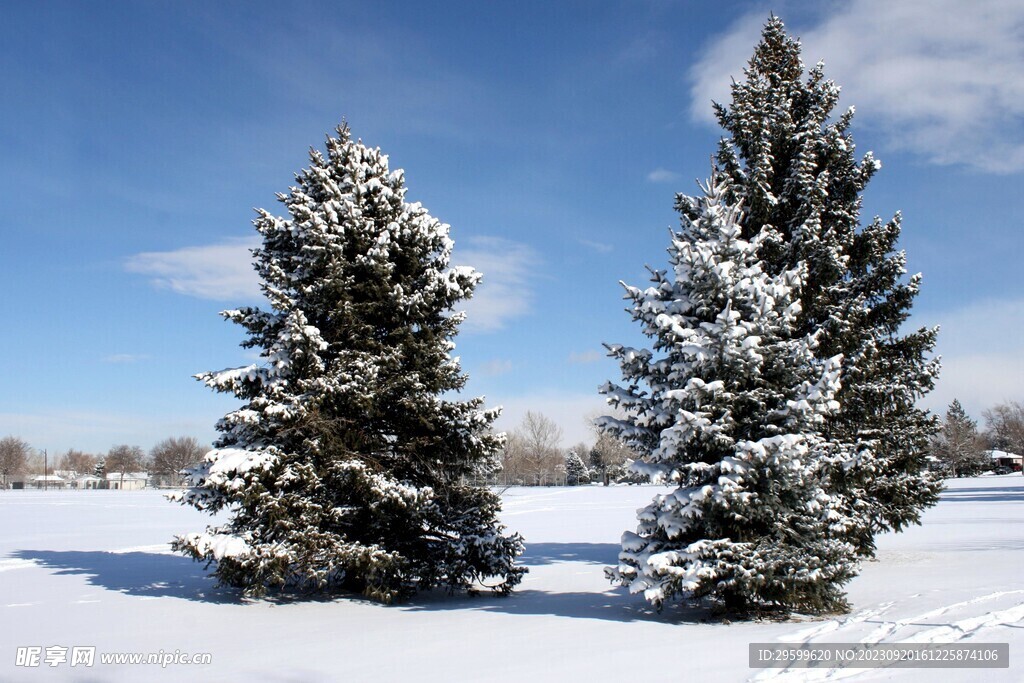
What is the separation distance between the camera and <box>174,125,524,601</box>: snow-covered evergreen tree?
11.1 meters

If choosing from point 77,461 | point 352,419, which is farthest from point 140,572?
point 77,461

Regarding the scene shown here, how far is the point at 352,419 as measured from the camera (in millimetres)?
12133

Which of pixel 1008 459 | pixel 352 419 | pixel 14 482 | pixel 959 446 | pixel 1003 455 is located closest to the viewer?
pixel 352 419

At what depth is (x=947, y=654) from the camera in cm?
692

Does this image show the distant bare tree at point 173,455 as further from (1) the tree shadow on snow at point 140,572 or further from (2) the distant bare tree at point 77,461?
(1) the tree shadow on snow at point 140,572

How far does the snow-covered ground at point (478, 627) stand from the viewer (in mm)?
7285

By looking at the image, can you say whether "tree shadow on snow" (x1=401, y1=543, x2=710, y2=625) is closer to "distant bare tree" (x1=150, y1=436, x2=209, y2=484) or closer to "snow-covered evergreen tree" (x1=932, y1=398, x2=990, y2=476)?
"snow-covered evergreen tree" (x1=932, y1=398, x2=990, y2=476)

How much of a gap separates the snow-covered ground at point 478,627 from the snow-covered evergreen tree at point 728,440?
70 centimetres

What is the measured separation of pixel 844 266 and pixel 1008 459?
118 meters

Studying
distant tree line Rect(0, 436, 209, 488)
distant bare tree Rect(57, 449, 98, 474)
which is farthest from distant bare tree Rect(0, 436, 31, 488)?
distant bare tree Rect(57, 449, 98, 474)

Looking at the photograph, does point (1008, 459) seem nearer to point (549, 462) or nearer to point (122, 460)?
point (549, 462)

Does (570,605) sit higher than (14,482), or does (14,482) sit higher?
(570,605)

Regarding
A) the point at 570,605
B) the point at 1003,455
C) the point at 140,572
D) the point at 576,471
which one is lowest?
the point at 576,471

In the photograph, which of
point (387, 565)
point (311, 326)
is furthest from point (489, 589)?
point (311, 326)
